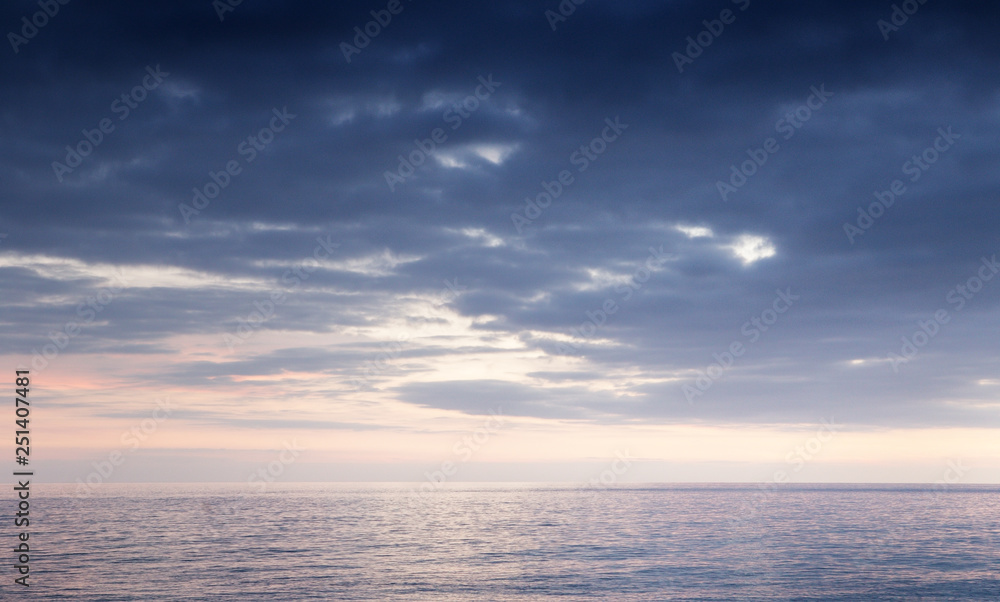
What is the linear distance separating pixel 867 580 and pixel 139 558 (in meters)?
72.1

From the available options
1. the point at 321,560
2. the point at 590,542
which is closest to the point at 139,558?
the point at 321,560

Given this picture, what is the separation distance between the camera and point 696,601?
52625 millimetres

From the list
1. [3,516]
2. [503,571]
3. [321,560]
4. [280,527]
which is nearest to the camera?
[503,571]

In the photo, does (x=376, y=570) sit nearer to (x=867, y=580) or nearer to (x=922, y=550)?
(x=867, y=580)

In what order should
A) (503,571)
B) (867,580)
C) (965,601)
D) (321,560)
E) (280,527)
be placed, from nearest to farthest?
(965,601) < (867,580) < (503,571) < (321,560) < (280,527)

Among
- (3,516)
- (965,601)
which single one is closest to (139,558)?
(965,601)

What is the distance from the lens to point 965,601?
5116 centimetres

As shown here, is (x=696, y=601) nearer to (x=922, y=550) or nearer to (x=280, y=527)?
(x=922, y=550)

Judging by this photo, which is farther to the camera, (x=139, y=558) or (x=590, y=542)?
(x=590, y=542)

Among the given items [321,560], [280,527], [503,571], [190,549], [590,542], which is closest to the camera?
[503,571]

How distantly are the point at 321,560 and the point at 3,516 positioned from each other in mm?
101111

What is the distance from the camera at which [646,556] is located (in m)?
75.9

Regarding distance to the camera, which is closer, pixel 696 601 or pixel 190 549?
pixel 696 601

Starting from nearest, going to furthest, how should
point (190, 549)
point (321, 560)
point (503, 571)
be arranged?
point (503, 571)
point (321, 560)
point (190, 549)
